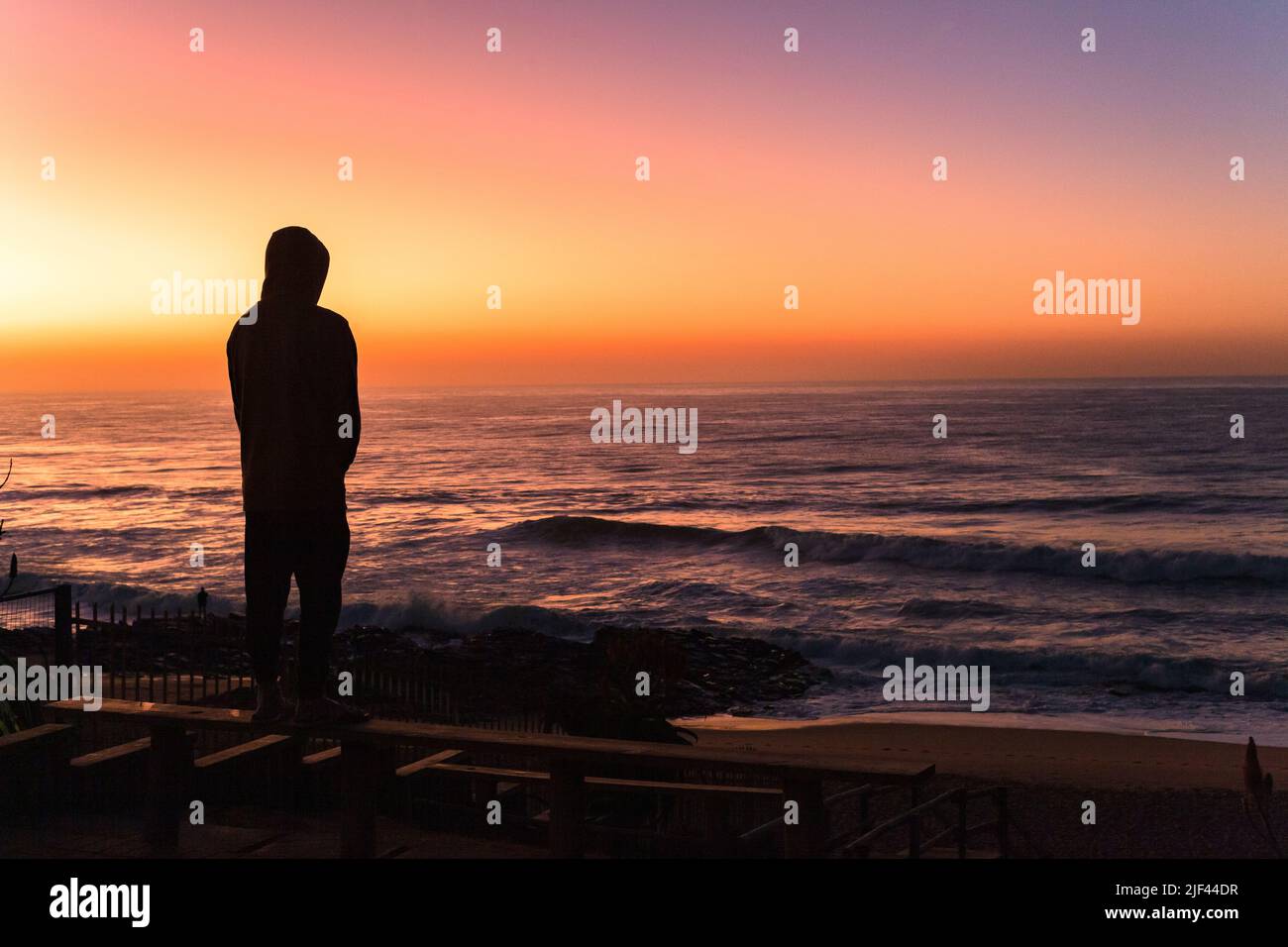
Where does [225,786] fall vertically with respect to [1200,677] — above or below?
above

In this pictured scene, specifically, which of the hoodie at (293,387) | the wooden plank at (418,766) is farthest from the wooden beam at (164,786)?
the hoodie at (293,387)

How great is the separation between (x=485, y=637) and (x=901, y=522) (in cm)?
2012

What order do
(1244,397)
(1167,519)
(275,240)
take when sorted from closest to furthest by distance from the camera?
1. (275,240)
2. (1167,519)
3. (1244,397)

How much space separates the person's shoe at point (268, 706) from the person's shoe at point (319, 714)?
0.08 meters

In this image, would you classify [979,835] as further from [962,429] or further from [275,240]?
[962,429]

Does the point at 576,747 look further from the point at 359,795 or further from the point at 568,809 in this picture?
the point at 359,795

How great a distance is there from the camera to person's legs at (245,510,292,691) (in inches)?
182

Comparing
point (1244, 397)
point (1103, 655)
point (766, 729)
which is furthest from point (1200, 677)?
point (1244, 397)

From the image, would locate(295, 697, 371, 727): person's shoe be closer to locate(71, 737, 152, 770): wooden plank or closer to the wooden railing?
locate(71, 737, 152, 770): wooden plank

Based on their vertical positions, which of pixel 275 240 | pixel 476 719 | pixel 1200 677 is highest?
pixel 275 240

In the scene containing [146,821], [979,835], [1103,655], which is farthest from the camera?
[1103,655]

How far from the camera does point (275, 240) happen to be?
4609 mm

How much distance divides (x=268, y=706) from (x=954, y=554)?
1159 inches
